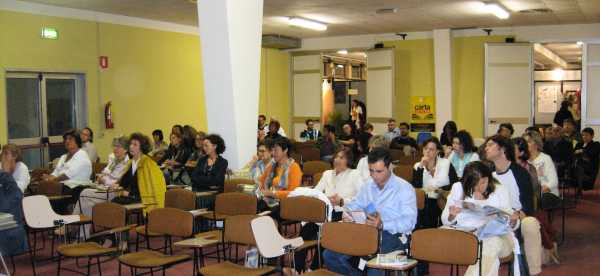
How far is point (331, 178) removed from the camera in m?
6.45

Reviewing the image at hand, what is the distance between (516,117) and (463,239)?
35.3ft

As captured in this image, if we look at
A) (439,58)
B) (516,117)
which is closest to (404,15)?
(439,58)

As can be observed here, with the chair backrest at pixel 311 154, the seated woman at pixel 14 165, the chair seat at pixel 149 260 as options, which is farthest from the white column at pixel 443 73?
the chair seat at pixel 149 260

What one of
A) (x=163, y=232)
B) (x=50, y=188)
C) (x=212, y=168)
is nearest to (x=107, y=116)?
(x=50, y=188)

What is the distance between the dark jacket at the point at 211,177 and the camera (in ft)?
24.8

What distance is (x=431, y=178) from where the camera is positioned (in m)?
6.79

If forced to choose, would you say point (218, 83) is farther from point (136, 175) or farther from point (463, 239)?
point (463, 239)

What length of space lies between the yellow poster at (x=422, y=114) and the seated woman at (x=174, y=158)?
21.8 ft

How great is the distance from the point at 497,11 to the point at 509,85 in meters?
3.26

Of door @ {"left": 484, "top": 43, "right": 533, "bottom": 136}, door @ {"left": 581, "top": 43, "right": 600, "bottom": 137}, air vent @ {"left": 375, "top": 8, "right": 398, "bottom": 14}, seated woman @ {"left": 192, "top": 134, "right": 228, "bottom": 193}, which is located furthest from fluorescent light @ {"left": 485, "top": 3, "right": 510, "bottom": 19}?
seated woman @ {"left": 192, "top": 134, "right": 228, "bottom": 193}

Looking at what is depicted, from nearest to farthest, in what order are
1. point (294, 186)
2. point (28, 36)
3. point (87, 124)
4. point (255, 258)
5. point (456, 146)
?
point (255, 258) → point (294, 186) → point (456, 146) → point (28, 36) → point (87, 124)

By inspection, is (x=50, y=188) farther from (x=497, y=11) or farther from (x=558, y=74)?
(x=558, y=74)

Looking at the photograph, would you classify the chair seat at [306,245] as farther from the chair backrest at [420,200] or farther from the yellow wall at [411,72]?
the yellow wall at [411,72]

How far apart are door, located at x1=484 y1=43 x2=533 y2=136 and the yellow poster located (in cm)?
130
